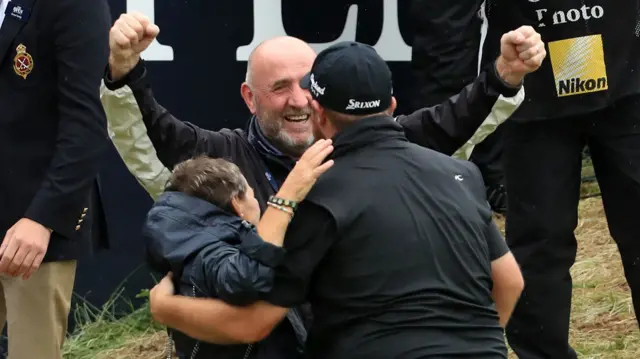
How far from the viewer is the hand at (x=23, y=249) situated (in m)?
3.90

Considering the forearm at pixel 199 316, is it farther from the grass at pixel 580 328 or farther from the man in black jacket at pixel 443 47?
the man in black jacket at pixel 443 47

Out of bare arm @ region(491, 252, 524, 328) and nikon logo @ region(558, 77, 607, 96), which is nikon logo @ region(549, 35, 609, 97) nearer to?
nikon logo @ region(558, 77, 607, 96)

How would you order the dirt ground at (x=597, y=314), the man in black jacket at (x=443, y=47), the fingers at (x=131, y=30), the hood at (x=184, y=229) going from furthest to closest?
the man in black jacket at (x=443, y=47) → the dirt ground at (x=597, y=314) → the fingers at (x=131, y=30) → the hood at (x=184, y=229)

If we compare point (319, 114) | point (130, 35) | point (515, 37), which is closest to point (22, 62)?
point (130, 35)

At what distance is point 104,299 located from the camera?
621 centimetres

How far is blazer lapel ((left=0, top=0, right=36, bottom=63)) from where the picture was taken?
4.01 meters

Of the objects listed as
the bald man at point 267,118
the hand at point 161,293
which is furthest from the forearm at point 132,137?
the hand at point 161,293

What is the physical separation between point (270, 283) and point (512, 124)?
2047 mm

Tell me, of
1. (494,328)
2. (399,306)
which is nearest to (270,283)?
(399,306)

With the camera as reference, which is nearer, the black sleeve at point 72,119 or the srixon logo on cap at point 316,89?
the srixon logo on cap at point 316,89

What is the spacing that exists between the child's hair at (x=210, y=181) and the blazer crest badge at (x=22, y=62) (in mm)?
830

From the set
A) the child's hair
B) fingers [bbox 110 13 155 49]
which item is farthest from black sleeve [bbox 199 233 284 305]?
fingers [bbox 110 13 155 49]

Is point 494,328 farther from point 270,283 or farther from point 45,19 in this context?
point 45,19

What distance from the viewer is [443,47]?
6.06 meters
